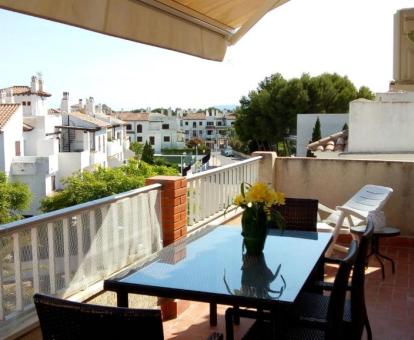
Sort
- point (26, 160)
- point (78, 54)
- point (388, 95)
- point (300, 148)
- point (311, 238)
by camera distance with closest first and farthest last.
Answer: point (311, 238) < point (388, 95) < point (300, 148) < point (26, 160) < point (78, 54)

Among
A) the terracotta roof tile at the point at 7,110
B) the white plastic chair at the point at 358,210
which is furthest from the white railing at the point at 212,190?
the terracotta roof tile at the point at 7,110

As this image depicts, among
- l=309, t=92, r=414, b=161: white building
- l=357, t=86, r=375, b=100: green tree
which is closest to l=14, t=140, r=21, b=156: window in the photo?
l=357, t=86, r=375, b=100: green tree

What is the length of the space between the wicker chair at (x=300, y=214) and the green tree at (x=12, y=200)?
2807cm

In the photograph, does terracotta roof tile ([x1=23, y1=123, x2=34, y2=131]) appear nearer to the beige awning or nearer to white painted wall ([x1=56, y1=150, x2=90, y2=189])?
white painted wall ([x1=56, y1=150, x2=90, y2=189])

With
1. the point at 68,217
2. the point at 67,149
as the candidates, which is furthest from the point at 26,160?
the point at 68,217

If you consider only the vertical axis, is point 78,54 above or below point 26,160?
above

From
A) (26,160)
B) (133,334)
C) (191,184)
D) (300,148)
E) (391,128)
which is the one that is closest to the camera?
(133,334)

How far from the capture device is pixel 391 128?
15766mm

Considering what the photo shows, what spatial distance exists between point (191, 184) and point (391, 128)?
11.5m

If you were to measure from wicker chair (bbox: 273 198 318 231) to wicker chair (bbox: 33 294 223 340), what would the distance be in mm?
2788

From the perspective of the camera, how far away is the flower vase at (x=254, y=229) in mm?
3416

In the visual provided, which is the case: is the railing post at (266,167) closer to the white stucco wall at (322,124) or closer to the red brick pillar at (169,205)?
the red brick pillar at (169,205)

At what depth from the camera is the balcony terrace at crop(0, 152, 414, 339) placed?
322 centimetres

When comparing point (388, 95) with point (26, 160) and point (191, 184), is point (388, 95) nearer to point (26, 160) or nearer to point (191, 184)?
point (191, 184)
